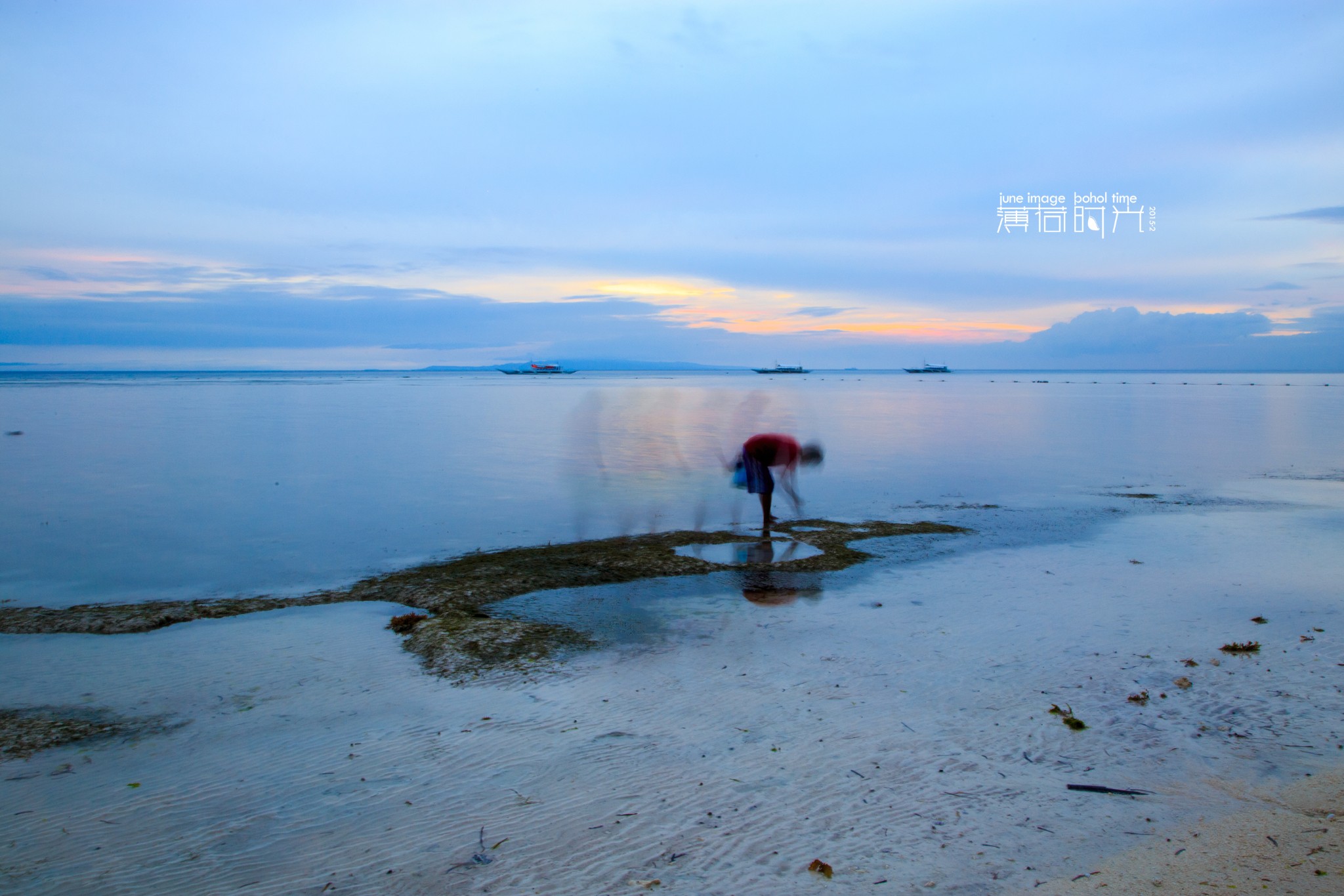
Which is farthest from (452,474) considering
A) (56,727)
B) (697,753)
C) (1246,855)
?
(1246,855)

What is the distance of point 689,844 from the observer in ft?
15.1

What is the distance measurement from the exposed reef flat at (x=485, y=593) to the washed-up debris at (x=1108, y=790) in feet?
15.3

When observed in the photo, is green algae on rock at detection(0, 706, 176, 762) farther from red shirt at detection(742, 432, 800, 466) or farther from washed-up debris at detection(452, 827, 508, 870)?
red shirt at detection(742, 432, 800, 466)

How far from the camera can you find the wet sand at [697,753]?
176 inches

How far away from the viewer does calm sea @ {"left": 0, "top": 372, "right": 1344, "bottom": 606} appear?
12398 millimetres

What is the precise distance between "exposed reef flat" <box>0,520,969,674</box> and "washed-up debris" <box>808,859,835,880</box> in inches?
153

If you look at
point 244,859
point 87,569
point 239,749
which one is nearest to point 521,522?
point 87,569

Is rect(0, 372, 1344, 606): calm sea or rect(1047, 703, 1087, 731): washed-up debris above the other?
rect(0, 372, 1344, 606): calm sea

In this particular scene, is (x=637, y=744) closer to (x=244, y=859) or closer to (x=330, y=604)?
(x=244, y=859)

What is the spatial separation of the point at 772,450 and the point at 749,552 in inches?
99.6

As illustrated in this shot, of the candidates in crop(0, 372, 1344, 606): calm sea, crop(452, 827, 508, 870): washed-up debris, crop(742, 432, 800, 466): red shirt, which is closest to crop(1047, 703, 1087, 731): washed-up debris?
crop(452, 827, 508, 870): washed-up debris

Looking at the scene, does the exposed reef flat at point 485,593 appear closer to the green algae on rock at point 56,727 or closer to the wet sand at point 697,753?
the wet sand at point 697,753

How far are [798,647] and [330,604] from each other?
5.80m

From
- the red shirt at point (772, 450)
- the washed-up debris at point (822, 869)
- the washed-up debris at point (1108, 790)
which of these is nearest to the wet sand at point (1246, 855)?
the washed-up debris at point (1108, 790)
